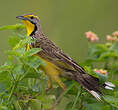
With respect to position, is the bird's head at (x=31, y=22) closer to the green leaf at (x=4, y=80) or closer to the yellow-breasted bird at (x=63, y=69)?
the yellow-breasted bird at (x=63, y=69)

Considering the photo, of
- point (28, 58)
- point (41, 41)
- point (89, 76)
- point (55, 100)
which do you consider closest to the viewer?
point (28, 58)

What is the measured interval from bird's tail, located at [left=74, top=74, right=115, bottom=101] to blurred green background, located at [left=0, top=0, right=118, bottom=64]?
3567 millimetres

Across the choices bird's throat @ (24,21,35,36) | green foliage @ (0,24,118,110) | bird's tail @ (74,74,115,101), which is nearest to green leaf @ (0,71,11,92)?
→ green foliage @ (0,24,118,110)

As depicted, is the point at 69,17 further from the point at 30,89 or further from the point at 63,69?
the point at 30,89

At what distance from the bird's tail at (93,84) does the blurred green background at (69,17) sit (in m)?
3.57

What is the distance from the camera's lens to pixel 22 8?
8328 mm

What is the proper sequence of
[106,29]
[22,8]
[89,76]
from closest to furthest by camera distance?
[89,76] < [106,29] < [22,8]

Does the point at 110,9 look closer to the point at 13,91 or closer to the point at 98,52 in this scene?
the point at 98,52

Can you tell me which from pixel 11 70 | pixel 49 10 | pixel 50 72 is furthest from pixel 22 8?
pixel 11 70

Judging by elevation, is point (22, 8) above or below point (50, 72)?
above

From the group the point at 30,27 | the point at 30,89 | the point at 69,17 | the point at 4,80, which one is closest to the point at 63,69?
the point at 30,89

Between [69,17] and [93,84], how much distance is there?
480 cm

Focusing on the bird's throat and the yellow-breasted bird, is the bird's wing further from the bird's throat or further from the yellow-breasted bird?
the bird's throat

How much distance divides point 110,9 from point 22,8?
5.81ft
